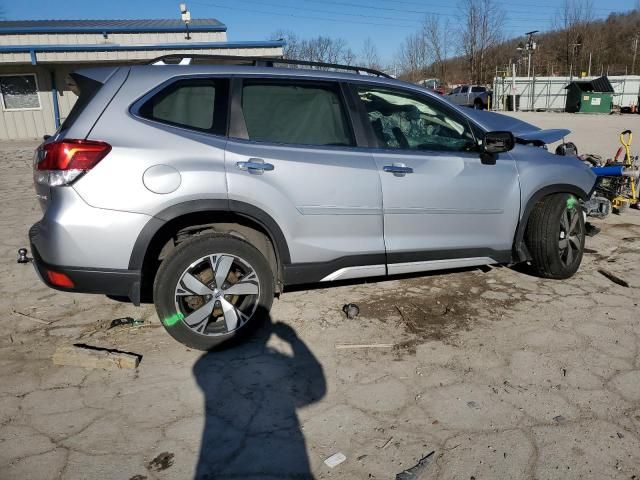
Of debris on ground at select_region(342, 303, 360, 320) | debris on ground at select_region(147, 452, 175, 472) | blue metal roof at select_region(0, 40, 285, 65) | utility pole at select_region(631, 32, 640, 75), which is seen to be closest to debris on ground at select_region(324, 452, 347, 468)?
debris on ground at select_region(147, 452, 175, 472)

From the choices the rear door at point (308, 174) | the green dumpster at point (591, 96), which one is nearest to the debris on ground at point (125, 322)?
the rear door at point (308, 174)

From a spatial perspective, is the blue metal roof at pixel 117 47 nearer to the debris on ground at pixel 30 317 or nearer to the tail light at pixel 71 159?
the debris on ground at pixel 30 317

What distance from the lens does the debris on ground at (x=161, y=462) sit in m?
2.37

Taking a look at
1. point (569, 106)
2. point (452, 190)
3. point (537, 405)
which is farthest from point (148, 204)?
point (569, 106)

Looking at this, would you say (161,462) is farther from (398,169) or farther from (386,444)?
(398,169)

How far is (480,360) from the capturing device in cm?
331

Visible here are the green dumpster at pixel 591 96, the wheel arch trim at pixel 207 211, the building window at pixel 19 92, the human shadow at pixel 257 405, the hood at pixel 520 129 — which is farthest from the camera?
the green dumpster at pixel 591 96

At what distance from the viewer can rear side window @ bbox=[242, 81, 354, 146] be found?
348 cm

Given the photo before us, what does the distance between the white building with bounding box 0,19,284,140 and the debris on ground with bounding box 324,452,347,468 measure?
1583 cm

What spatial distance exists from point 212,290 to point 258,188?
2.39 ft

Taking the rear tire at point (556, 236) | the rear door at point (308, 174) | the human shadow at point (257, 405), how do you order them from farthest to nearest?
the rear tire at point (556, 236) < the rear door at point (308, 174) < the human shadow at point (257, 405)

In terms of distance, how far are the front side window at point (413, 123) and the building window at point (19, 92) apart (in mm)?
18861

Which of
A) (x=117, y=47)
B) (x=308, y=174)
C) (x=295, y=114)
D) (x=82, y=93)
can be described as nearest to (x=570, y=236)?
(x=308, y=174)

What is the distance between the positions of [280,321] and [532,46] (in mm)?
48840
